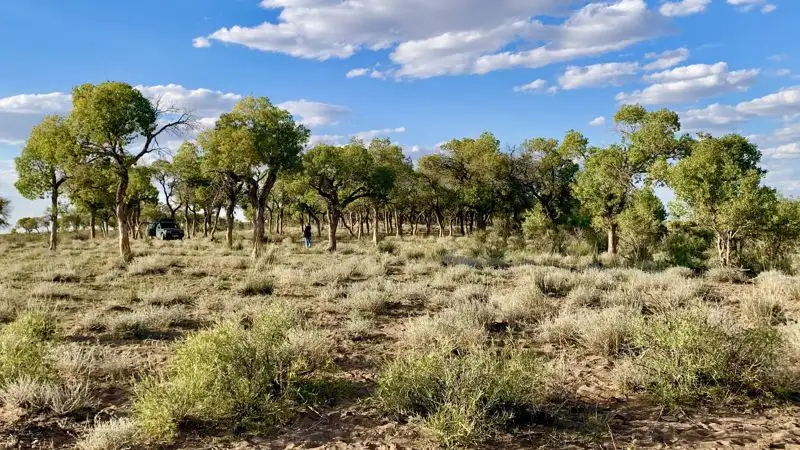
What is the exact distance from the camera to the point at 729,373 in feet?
21.2

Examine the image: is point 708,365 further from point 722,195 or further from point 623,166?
point 623,166

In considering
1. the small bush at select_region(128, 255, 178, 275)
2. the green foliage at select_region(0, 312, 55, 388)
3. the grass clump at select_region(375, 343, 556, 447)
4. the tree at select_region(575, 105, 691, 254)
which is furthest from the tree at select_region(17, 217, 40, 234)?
the grass clump at select_region(375, 343, 556, 447)

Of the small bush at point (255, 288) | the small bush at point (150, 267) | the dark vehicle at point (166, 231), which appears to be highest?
the dark vehicle at point (166, 231)

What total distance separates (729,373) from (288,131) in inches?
919

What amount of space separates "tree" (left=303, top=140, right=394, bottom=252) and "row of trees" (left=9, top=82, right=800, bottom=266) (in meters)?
0.09

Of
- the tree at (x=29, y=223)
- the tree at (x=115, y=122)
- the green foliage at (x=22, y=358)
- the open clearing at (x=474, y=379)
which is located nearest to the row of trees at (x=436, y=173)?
the tree at (x=115, y=122)

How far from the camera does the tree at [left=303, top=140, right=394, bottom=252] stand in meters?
33.8

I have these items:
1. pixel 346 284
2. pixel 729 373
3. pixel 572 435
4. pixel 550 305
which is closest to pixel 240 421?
pixel 572 435

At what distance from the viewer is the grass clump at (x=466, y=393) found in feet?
17.3

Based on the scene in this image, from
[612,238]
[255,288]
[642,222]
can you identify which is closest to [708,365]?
[255,288]

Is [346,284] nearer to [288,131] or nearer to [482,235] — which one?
[288,131]

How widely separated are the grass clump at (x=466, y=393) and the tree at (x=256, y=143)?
19349 millimetres

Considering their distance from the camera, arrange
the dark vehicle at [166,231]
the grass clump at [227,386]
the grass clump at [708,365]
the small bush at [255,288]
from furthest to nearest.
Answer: the dark vehicle at [166,231], the small bush at [255,288], the grass clump at [708,365], the grass clump at [227,386]

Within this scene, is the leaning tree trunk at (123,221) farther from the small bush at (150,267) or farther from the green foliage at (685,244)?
the green foliage at (685,244)
